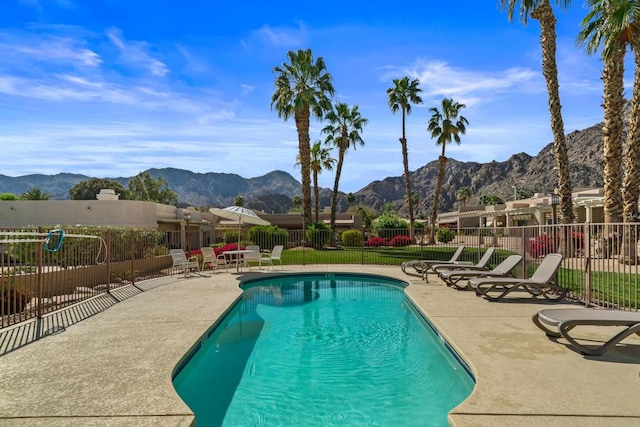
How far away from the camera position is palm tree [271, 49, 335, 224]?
25809 millimetres

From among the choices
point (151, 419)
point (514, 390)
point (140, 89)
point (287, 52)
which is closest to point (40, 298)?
point (151, 419)

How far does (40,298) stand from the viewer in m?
6.93

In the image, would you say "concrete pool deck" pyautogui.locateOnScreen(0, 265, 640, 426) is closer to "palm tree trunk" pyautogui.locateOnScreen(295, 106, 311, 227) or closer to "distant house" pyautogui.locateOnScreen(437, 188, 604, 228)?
"palm tree trunk" pyautogui.locateOnScreen(295, 106, 311, 227)

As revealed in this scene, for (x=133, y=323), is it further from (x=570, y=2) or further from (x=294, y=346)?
(x=570, y=2)

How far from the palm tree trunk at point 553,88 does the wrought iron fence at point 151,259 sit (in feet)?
9.14

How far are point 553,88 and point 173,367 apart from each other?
16716mm

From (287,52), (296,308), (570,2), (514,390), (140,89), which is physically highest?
(287,52)

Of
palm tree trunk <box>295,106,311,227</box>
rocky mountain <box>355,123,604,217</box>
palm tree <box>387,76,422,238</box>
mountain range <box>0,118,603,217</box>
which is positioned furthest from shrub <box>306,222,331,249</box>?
rocky mountain <box>355,123,604,217</box>

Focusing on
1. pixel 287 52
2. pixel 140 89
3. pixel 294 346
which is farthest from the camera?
pixel 287 52

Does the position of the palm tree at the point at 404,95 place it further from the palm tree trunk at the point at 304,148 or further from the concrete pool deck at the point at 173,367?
the concrete pool deck at the point at 173,367

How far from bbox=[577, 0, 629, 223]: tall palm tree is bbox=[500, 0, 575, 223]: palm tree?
1162 mm

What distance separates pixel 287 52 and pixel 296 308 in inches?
830

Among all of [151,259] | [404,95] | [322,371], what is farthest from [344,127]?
[322,371]

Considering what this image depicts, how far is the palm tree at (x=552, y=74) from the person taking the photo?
617 inches
